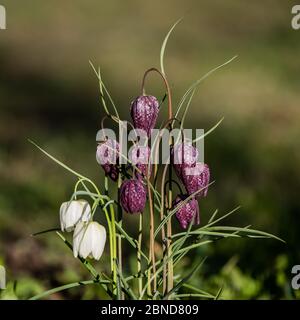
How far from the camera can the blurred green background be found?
9.07 ft

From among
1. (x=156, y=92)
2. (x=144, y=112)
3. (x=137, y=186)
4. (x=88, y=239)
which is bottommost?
(x=88, y=239)

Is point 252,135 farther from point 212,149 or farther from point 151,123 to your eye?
point 151,123

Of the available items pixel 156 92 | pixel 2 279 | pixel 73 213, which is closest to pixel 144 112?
pixel 73 213

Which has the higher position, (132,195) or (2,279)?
(132,195)

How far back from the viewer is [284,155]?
3977 mm

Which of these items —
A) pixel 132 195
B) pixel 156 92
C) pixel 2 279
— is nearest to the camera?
pixel 132 195

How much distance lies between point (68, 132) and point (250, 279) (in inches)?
76.4

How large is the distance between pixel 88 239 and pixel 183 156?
0.25 m

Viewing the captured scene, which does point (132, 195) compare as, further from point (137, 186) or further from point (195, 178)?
point (195, 178)

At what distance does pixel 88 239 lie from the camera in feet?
5.53

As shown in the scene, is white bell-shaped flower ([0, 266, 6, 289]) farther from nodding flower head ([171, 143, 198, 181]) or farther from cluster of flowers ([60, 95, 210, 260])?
nodding flower head ([171, 143, 198, 181])

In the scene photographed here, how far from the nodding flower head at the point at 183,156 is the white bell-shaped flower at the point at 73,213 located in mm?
205

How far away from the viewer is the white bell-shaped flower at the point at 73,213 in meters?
1.72
